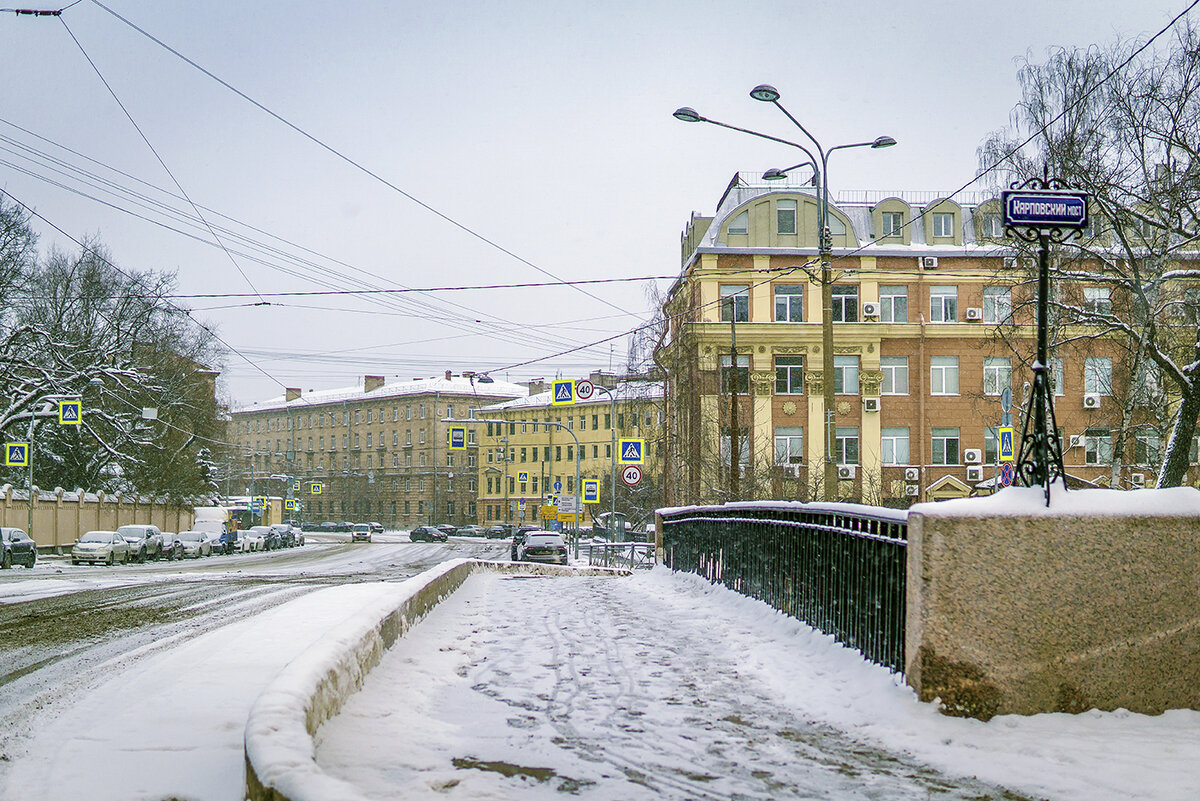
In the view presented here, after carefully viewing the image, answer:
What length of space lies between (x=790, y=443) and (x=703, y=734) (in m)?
48.3

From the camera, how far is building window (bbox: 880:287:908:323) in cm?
5419

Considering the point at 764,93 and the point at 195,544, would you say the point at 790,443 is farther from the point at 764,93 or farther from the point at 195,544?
the point at 764,93

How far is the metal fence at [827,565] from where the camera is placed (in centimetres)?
746

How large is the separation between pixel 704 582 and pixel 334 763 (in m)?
10.0

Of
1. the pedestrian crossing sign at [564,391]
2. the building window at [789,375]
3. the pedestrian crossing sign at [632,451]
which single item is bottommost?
the pedestrian crossing sign at [632,451]

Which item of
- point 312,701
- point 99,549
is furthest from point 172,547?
point 312,701

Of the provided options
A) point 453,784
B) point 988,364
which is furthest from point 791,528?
point 988,364

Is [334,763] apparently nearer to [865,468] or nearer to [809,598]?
[809,598]

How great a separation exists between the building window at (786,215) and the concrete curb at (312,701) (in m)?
44.3

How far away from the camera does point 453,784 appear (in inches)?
198

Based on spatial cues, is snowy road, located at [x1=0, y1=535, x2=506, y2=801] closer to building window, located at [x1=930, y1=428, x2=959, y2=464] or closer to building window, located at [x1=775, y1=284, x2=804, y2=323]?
building window, located at [x1=775, y1=284, x2=804, y2=323]

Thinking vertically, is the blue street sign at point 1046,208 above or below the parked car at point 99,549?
above

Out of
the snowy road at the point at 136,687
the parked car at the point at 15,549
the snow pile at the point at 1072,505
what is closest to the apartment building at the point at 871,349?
the parked car at the point at 15,549

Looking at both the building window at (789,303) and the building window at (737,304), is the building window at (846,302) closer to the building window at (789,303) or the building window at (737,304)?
the building window at (789,303)
